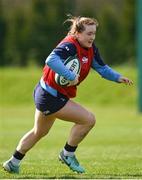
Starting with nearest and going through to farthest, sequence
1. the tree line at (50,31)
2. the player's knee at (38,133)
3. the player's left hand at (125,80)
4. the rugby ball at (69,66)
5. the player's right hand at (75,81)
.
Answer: the player's right hand at (75,81) → the rugby ball at (69,66) → the player's knee at (38,133) → the player's left hand at (125,80) → the tree line at (50,31)

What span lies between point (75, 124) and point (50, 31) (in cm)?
3063

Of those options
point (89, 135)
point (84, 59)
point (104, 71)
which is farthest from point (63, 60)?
point (89, 135)

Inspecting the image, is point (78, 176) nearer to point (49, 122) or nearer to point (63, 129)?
point (49, 122)

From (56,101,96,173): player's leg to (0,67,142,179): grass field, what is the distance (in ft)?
0.54

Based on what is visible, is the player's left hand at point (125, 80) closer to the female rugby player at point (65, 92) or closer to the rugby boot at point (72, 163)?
the female rugby player at point (65, 92)

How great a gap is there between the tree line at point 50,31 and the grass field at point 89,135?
0.97 metres

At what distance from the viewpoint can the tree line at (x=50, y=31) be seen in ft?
135

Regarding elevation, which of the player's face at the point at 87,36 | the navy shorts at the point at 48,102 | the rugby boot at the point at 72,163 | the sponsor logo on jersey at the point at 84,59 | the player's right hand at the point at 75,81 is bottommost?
the rugby boot at the point at 72,163

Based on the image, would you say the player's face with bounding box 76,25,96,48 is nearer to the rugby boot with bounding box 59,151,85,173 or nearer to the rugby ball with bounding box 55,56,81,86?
the rugby ball with bounding box 55,56,81,86

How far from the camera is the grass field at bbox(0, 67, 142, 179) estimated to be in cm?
1057

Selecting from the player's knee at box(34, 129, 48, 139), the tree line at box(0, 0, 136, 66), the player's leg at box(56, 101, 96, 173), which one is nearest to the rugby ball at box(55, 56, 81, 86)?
the player's leg at box(56, 101, 96, 173)

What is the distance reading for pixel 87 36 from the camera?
9797 mm

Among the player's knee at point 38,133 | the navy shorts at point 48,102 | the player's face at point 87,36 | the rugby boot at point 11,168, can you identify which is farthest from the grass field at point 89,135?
the player's face at point 87,36

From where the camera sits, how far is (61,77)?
9719 millimetres
